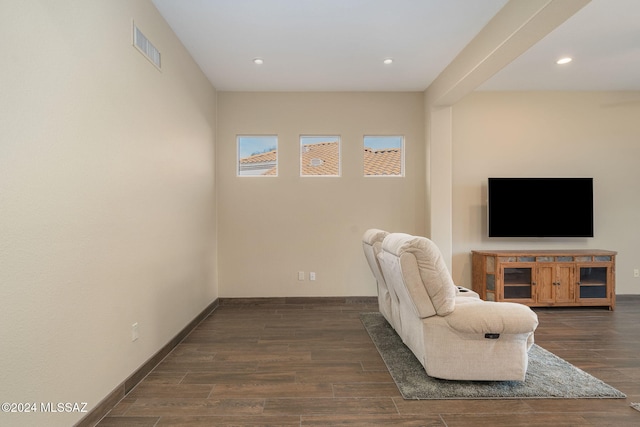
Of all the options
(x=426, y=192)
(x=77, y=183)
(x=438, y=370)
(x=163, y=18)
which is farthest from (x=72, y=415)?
(x=426, y=192)

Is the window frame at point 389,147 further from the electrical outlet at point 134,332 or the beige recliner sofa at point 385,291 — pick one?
the electrical outlet at point 134,332

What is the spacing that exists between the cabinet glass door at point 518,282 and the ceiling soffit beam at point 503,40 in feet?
7.93

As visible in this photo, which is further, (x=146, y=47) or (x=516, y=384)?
(x=146, y=47)

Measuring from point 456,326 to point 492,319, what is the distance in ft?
0.80

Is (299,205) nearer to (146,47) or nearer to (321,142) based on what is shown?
(321,142)

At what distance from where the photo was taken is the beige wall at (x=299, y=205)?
5133 mm

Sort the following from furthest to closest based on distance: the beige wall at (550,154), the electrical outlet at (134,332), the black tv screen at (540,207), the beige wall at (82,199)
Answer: the beige wall at (550,154) → the black tv screen at (540,207) → the electrical outlet at (134,332) → the beige wall at (82,199)

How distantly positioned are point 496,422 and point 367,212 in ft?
11.0

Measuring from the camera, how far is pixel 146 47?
2818 millimetres

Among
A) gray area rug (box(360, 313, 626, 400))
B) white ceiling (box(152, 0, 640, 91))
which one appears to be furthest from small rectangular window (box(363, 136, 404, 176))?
gray area rug (box(360, 313, 626, 400))

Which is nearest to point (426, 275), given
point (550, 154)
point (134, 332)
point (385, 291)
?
point (385, 291)

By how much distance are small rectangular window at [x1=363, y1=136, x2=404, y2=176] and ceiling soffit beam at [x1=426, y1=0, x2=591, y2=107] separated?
960 millimetres

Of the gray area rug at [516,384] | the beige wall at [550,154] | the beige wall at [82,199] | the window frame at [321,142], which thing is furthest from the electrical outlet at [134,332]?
the beige wall at [550,154]

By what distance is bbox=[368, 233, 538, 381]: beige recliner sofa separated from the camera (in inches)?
96.0
